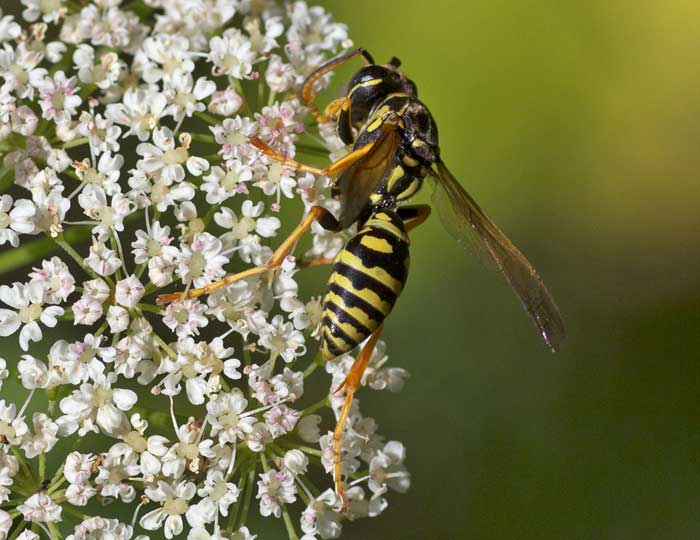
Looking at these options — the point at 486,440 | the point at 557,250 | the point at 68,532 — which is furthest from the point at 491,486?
the point at 68,532

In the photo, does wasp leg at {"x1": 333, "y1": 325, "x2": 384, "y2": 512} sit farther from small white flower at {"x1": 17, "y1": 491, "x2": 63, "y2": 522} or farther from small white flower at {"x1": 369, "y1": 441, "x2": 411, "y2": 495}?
small white flower at {"x1": 17, "y1": 491, "x2": 63, "y2": 522}

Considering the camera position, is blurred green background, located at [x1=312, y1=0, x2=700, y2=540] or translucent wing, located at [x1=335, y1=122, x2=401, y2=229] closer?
translucent wing, located at [x1=335, y1=122, x2=401, y2=229]

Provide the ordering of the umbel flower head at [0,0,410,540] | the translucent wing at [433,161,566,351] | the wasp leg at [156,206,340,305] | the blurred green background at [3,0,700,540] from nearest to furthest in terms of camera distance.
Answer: the umbel flower head at [0,0,410,540]
the wasp leg at [156,206,340,305]
the translucent wing at [433,161,566,351]
the blurred green background at [3,0,700,540]

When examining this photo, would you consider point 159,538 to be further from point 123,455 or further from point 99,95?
point 99,95

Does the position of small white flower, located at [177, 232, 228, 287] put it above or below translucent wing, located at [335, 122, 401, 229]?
below

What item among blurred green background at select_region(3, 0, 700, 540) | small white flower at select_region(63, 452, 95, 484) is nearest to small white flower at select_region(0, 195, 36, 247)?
small white flower at select_region(63, 452, 95, 484)

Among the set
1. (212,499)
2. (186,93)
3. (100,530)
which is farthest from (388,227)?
(100,530)

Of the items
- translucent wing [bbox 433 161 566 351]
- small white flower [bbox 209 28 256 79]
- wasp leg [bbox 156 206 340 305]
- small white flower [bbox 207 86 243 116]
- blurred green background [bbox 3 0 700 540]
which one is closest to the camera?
wasp leg [bbox 156 206 340 305]
